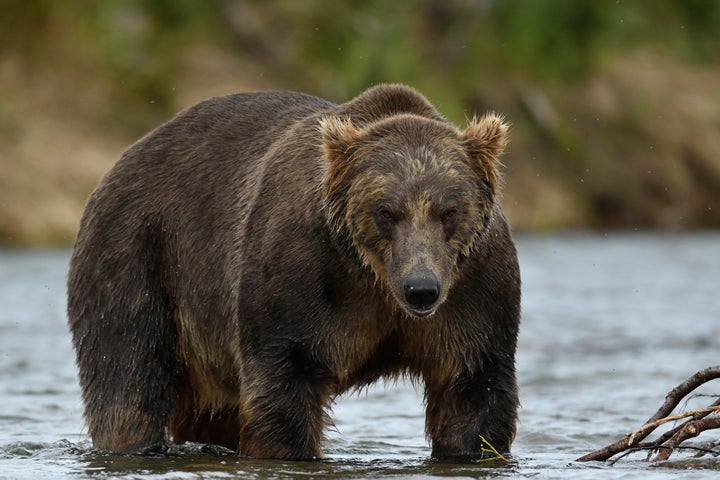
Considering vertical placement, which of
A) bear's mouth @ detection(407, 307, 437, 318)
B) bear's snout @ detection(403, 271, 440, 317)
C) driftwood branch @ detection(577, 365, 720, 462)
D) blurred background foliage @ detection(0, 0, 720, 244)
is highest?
blurred background foliage @ detection(0, 0, 720, 244)

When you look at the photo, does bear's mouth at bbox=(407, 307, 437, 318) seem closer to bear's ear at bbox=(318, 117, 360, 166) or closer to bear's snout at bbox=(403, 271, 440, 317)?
bear's snout at bbox=(403, 271, 440, 317)

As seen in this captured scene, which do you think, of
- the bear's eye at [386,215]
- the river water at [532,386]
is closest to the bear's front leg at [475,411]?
the river water at [532,386]

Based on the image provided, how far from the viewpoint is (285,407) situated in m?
6.35

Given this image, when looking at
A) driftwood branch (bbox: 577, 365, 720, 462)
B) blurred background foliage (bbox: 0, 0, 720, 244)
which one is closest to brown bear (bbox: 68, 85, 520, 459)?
driftwood branch (bbox: 577, 365, 720, 462)

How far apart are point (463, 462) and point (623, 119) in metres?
24.4

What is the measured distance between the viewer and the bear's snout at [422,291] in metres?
5.75

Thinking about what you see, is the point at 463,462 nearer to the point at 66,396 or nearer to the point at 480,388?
the point at 480,388

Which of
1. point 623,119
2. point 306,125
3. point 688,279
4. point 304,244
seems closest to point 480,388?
point 304,244

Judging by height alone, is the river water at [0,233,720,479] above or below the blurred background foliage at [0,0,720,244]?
below

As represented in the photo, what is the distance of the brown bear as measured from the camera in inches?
241

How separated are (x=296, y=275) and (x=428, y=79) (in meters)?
23.1

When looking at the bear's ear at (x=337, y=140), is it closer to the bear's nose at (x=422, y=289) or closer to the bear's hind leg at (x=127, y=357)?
the bear's nose at (x=422, y=289)

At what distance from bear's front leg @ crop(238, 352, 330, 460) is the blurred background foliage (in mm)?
15554

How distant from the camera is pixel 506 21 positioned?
30.6m
